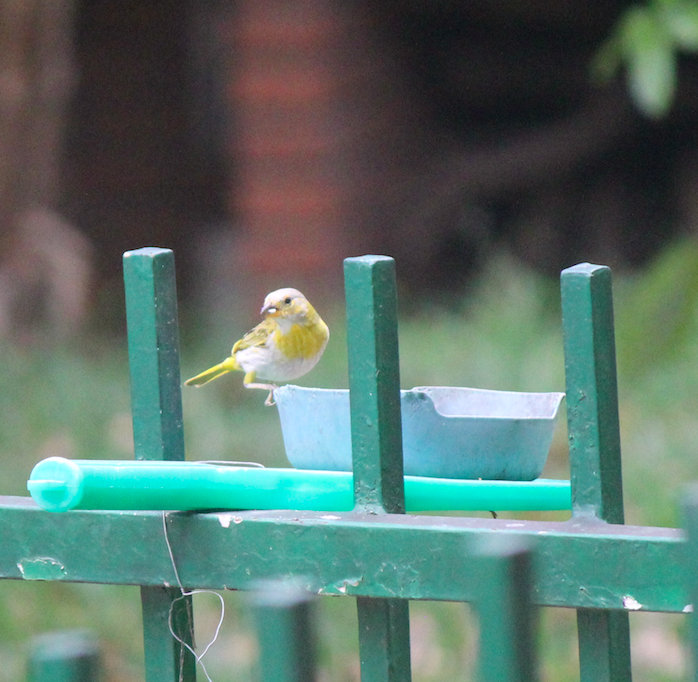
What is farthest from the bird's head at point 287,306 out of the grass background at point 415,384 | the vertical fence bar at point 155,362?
the grass background at point 415,384

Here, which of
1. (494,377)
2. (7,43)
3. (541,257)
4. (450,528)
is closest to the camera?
(450,528)

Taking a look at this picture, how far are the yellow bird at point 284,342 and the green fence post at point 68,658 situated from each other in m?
1.21

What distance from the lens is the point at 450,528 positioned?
131cm

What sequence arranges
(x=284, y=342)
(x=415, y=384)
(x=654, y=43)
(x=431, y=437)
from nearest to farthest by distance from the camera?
(x=431, y=437) < (x=284, y=342) < (x=654, y=43) < (x=415, y=384)

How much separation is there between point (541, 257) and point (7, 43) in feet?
9.24

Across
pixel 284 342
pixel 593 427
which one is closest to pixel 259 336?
pixel 284 342

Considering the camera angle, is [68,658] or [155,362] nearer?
[68,658]

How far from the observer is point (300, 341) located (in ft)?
6.53

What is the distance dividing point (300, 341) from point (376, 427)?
23.9 inches

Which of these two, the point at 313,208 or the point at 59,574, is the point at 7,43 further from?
the point at 59,574

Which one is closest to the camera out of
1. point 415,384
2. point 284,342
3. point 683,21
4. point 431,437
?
point 431,437

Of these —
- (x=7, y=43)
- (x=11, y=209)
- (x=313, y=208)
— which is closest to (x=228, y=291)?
(x=313, y=208)

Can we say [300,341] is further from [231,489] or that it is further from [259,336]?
[231,489]

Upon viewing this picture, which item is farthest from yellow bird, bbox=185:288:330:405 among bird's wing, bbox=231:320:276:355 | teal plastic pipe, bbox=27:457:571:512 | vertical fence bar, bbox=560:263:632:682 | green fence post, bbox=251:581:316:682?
green fence post, bbox=251:581:316:682
